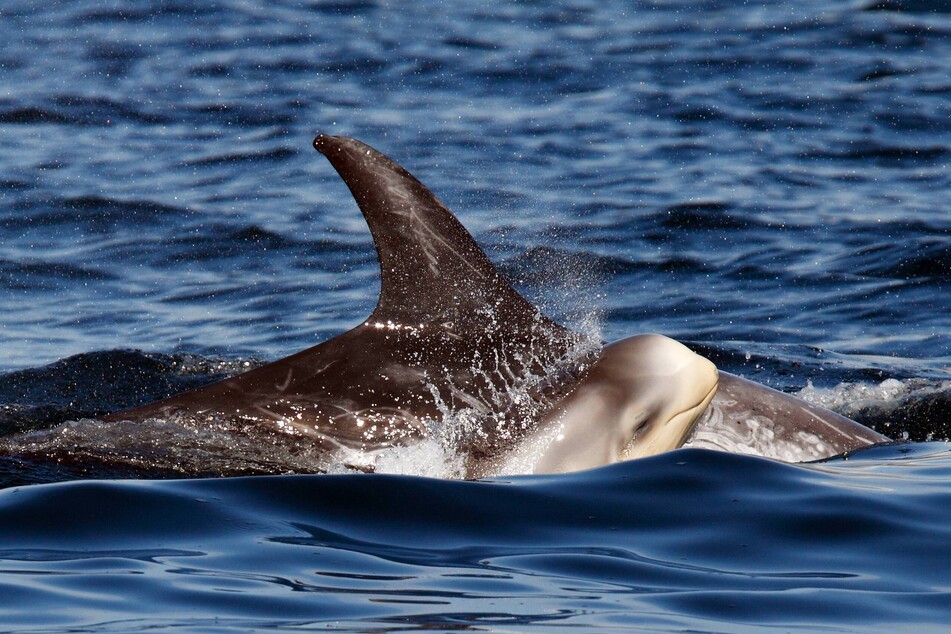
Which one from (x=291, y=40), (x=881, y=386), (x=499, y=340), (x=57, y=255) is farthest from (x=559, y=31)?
(x=499, y=340)

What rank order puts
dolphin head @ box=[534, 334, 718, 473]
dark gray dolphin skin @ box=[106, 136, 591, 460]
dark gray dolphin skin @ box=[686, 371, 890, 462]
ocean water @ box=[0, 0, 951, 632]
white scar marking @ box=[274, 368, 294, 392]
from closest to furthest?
ocean water @ box=[0, 0, 951, 632] → dolphin head @ box=[534, 334, 718, 473] → dark gray dolphin skin @ box=[106, 136, 591, 460] → white scar marking @ box=[274, 368, 294, 392] → dark gray dolphin skin @ box=[686, 371, 890, 462]

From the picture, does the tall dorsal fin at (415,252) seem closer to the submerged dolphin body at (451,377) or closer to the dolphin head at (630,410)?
the submerged dolphin body at (451,377)

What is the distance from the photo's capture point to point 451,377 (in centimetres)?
671

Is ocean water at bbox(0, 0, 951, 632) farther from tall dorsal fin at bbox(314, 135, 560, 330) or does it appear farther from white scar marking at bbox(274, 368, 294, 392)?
tall dorsal fin at bbox(314, 135, 560, 330)

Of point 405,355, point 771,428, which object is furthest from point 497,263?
point 405,355

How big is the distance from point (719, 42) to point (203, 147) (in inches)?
353

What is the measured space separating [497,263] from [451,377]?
25.7 ft

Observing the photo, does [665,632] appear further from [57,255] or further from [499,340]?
[57,255]

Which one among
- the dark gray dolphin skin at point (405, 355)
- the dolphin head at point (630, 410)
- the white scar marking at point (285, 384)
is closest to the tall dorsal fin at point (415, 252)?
the dark gray dolphin skin at point (405, 355)

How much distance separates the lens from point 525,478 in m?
5.79

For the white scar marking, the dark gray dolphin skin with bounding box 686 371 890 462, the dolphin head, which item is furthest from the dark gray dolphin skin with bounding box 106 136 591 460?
the dark gray dolphin skin with bounding box 686 371 890 462

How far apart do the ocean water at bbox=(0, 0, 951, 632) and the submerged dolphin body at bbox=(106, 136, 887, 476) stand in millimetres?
283

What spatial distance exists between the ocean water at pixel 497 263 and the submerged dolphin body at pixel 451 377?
0.93ft

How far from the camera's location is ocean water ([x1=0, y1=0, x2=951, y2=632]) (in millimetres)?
4430
